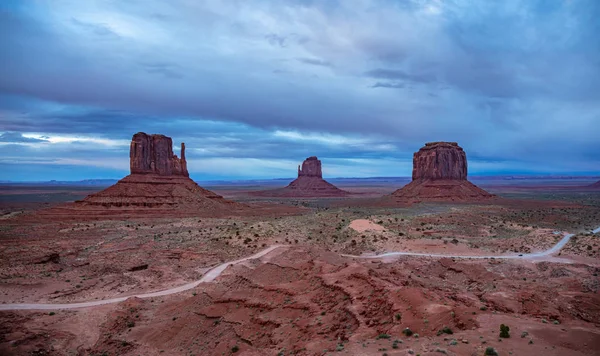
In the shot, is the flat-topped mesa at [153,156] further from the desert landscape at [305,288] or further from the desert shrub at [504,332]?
the desert shrub at [504,332]

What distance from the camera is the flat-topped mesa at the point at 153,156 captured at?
93.3m

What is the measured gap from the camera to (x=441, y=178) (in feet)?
389

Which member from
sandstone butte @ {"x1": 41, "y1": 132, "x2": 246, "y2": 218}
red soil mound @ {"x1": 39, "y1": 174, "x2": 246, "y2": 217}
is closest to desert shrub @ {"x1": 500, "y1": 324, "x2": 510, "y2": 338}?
red soil mound @ {"x1": 39, "y1": 174, "x2": 246, "y2": 217}

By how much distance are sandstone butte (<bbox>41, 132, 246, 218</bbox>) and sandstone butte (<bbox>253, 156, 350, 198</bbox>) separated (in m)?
79.1

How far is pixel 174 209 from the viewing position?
86.1 m

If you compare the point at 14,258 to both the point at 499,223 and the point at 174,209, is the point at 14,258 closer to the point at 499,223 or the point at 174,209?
the point at 174,209

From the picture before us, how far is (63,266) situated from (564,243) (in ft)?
185

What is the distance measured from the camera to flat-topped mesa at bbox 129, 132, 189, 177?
3674 inches

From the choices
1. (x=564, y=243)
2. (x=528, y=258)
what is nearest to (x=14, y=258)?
(x=528, y=258)

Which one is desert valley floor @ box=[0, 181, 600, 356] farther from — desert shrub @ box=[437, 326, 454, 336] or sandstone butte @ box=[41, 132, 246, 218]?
sandstone butte @ box=[41, 132, 246, 218]

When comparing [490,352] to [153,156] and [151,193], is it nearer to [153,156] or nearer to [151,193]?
[151,193]

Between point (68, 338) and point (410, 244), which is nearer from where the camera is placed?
point (68, 338)

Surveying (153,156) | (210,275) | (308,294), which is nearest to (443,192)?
(153,156)

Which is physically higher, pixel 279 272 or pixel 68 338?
pixel 279 272
